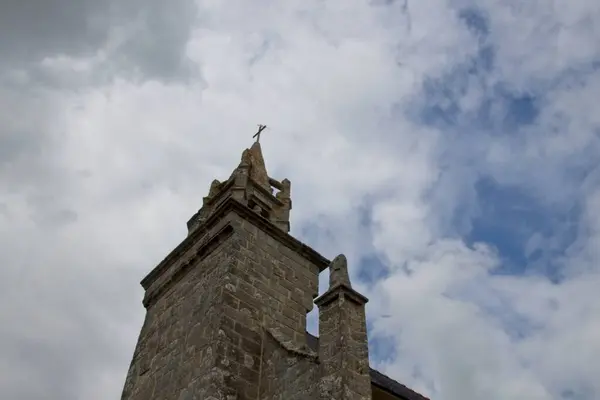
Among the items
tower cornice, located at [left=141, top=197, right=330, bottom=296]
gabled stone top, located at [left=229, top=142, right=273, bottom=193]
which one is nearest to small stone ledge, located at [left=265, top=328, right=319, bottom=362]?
tower cornice, located at [left=141, top=197, right=330, bottom=296]

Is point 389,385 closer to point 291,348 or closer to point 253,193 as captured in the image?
point 291,348

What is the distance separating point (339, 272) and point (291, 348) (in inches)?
52.9

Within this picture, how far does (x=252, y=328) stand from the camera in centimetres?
920

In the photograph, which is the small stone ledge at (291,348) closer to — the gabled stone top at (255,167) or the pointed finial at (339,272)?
the pointed finial at (339,272)

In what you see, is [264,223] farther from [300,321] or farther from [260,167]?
[260,167]

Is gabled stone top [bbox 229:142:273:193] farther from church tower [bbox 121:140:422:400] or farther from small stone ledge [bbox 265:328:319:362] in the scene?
small stone ledge [bbox 265:328:319:362]

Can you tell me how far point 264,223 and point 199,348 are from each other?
2707 millimetres

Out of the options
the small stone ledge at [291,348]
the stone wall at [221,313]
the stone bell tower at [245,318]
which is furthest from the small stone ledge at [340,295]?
the stone wall at [221,313]

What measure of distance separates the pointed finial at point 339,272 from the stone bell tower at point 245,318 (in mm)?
20

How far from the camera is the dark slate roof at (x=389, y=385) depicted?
9758 millimetres

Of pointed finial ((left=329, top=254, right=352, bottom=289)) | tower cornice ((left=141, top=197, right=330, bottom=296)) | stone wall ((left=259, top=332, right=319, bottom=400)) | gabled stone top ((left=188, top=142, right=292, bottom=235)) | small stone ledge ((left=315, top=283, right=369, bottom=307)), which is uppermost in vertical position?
gabled stone top ((left=188, top=142, right=292, bottom=235))

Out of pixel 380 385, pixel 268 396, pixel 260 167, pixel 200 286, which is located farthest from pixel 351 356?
pixel 260 167

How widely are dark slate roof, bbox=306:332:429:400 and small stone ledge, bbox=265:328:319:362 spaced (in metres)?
0.63

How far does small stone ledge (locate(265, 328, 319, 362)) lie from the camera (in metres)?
8.17
